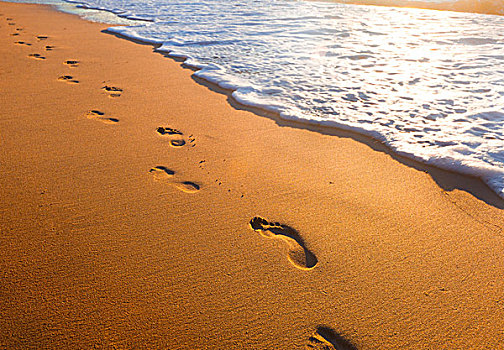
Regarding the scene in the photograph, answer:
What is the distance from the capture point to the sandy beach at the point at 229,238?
53.9 inches

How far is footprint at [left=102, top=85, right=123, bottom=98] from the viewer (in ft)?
11.5

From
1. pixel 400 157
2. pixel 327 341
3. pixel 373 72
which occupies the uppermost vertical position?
pixel 373 72

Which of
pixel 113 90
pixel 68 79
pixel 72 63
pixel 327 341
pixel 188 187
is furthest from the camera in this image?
pixel 72 63

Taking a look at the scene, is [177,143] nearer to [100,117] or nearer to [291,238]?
[100,117]

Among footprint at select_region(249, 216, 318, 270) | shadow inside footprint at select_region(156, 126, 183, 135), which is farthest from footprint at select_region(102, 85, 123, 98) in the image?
footprint at select_region(249, 216, 318, 270)

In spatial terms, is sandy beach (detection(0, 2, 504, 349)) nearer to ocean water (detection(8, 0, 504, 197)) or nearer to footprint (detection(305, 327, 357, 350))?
footprint (detection(305, 327, 357, 350))

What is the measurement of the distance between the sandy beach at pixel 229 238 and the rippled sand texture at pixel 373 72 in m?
0.41

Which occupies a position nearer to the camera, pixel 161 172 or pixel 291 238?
pixel 291 238

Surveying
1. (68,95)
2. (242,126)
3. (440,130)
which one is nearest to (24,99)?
(68,95)

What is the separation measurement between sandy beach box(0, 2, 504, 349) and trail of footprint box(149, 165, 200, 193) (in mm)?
13

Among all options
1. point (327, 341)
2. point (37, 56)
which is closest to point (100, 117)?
point (37, 56)

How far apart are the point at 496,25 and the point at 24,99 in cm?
1086

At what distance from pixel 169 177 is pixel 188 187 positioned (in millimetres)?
186

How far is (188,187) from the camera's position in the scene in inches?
86.0
